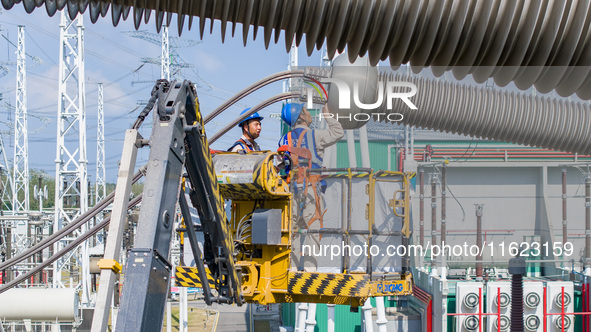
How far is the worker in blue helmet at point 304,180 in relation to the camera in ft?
26.4

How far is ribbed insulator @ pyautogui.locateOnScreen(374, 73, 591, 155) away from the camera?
12.6ft

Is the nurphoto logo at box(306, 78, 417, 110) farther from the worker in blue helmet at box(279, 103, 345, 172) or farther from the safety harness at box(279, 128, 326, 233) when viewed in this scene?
the safety harness at box(279, 128, 326, 233)

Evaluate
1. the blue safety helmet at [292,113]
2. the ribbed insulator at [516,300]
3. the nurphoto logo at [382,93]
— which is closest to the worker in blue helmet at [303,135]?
the blue safety helmet at [292,113]

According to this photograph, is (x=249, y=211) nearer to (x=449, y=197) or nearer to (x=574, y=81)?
(x=574, y=81)

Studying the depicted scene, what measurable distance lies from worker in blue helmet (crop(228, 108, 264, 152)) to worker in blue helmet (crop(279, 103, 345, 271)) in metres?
0.34

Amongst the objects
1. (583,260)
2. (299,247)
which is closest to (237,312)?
(583,260)

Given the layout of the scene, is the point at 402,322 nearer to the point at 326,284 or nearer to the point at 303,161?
the point at 326,284

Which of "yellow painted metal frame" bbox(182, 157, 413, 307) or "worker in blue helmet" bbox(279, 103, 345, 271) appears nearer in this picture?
"yellow painted metal frame" bbox(182, 157, 413, 307)

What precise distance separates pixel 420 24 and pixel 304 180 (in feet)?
18.9

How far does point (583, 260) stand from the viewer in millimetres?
16375

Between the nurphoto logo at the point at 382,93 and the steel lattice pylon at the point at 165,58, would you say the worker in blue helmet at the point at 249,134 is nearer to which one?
the nurphoto logo at the point at 382,93

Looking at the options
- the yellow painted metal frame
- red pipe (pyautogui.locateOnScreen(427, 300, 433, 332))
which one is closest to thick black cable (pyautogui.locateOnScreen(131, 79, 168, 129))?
the yellow painted metal frame

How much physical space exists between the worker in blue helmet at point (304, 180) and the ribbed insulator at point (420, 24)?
5.32m

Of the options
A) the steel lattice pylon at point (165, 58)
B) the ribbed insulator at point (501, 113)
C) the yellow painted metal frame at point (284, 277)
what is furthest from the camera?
the steel lattice pylon at point (165, 58)
